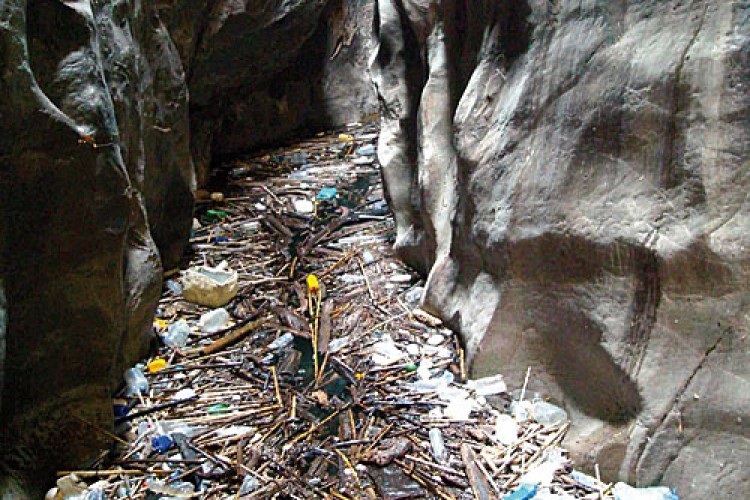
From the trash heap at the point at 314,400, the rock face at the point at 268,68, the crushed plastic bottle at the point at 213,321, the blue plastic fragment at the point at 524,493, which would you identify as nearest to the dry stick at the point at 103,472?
the trash heap at the point at 314,400

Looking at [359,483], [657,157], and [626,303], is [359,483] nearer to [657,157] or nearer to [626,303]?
[626,303]

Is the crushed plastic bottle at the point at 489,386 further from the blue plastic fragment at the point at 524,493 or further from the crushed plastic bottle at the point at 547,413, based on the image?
the blue plastic fragment at the point at 524,493

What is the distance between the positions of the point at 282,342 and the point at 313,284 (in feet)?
2.26

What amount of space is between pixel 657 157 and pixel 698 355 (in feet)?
2.26

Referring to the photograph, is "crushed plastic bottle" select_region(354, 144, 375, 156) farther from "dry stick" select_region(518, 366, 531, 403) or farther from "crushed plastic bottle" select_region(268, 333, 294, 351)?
"dry stick" select_region(518, 366, 531, 403)

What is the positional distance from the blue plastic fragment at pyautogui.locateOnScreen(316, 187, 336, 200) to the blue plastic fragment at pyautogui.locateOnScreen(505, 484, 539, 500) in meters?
3.79

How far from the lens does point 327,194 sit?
620cm

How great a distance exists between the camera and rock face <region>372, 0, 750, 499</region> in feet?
7.38

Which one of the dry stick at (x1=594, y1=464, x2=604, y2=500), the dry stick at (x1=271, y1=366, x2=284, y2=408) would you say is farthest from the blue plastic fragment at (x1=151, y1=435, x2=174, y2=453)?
the dry stick at (x1=594, y1=464, x2=604, y2=500)

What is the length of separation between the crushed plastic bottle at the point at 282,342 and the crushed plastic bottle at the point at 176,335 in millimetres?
A: 488

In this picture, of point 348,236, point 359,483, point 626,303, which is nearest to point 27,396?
point 359,483

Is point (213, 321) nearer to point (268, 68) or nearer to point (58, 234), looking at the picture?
point (58, 234)

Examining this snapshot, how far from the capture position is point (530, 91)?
303cm

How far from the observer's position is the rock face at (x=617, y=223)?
225 cm
